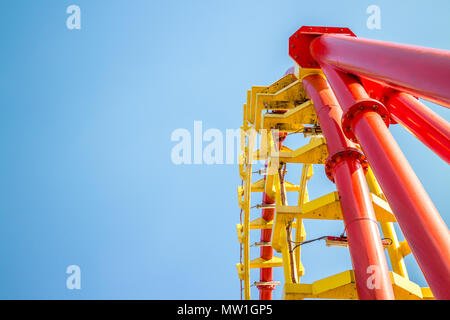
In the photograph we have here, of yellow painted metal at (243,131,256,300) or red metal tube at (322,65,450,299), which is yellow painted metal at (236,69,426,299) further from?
red metal tube at (322,65,450,299)

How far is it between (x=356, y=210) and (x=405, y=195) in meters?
1.51

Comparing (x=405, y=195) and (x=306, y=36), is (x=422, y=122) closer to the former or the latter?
(x=405, y=195)

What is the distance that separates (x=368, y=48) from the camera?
222 inches

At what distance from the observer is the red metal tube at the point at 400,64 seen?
12.8ft

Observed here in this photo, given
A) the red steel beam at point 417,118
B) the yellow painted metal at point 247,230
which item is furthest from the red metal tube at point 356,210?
the yellow painted metal at point 247,230

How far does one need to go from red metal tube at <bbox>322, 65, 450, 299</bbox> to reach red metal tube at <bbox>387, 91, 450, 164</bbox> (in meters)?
0.88

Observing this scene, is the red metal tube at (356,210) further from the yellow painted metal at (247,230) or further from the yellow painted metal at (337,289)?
the yellow painted metal at (247,230)

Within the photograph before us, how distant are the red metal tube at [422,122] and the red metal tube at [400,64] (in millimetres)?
1254
